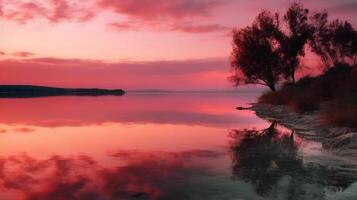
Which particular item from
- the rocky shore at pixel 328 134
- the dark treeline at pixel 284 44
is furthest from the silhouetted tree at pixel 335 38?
the rocky shore at pixel 328 134

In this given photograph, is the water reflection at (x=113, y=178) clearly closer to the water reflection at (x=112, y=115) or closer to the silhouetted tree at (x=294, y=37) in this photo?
the water reflection at (x=112, y=115)

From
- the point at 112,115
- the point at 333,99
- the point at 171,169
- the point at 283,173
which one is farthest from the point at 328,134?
the point at 112,115

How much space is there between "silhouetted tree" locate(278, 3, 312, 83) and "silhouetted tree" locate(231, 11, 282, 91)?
132 cm

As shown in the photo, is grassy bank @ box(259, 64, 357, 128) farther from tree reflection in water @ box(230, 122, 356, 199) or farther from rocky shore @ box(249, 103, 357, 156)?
tree reflection in water @ box(230, 122, 356, 199)

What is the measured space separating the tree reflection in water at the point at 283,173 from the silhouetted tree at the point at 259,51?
45200mm

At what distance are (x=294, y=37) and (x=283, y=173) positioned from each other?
53.7 m

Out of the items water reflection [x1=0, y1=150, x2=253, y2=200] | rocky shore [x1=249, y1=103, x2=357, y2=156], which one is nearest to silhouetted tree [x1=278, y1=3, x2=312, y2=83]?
rocky shore [x1=249, y1=103, x2=357, y2=156]

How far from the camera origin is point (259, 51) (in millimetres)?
63312

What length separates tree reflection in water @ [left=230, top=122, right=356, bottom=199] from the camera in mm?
10672

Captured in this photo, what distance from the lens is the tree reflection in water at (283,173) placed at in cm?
1067

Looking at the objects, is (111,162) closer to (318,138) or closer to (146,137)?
(146,137)

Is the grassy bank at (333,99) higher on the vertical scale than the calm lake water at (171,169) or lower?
higher

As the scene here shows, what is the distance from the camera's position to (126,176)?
1270 cm

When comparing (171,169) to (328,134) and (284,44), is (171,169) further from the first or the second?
(284,44)
